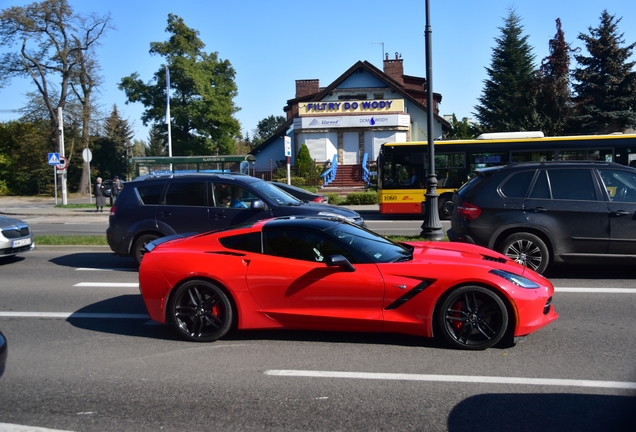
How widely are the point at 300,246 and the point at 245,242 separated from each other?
24.7 inches

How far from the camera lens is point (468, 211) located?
31.3 ft

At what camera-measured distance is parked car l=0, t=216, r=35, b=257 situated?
11.5 meters

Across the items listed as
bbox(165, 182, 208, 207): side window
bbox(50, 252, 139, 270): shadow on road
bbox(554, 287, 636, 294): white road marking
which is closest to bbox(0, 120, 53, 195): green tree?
bbox(50, 252, 139, 270): shadow on road

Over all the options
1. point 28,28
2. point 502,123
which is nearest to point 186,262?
point 502,123

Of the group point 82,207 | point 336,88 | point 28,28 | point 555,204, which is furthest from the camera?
point 336,88

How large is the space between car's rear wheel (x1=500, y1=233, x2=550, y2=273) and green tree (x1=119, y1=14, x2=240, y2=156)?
156 ft

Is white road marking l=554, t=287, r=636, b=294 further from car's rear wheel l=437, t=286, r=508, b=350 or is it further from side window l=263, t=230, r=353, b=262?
side window l=263, t=230, r=353, b=262

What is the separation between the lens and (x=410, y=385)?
16.2 ft

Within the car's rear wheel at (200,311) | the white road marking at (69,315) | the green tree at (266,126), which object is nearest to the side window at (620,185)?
the car's rear wheel at (200,311)

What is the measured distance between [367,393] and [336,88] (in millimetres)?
44286

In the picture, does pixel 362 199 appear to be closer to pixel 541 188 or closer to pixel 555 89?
pixel 555 89

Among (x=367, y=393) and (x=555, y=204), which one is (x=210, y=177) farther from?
(x=367, y=393)

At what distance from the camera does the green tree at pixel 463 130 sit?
4662 centimetres

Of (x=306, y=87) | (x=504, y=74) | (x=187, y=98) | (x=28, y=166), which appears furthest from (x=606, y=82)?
(x=28, y=166)
